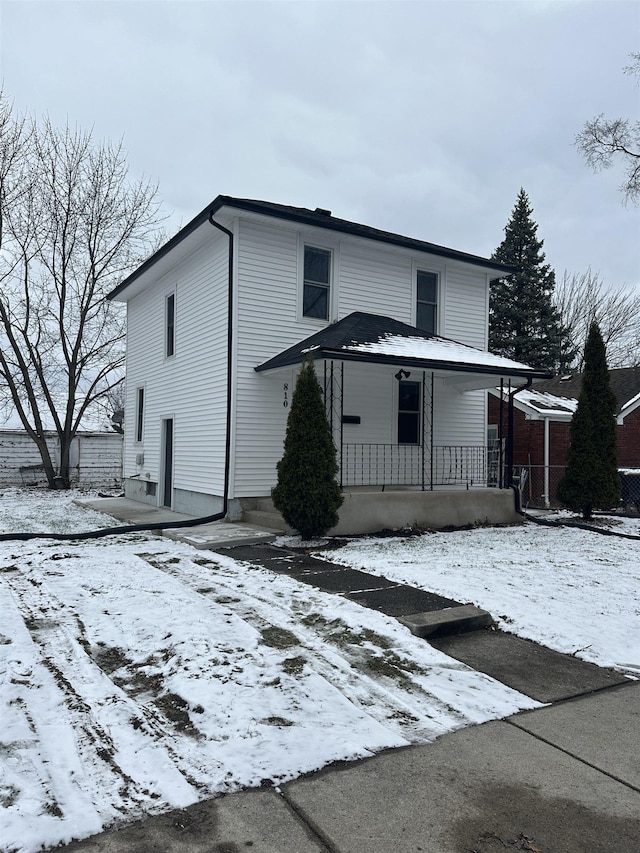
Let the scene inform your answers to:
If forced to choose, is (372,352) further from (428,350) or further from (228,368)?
(228,368)

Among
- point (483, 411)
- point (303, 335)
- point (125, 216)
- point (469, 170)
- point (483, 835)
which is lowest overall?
point (483, 835)

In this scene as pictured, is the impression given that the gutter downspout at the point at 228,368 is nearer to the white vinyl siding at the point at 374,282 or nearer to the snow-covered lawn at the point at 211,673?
the white vinyl siding at the point at 374,282

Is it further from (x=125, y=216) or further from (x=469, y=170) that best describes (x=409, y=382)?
(x=469, y=170)

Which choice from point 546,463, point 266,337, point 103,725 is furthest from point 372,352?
point 546,463

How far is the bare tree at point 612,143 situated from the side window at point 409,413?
12.1 metres

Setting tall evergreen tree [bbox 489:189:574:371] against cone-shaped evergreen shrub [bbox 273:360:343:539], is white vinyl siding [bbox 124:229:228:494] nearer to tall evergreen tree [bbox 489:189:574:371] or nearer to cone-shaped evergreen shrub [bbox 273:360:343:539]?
cone-shaped evergreen shrub [bbox 273:360:343:539]

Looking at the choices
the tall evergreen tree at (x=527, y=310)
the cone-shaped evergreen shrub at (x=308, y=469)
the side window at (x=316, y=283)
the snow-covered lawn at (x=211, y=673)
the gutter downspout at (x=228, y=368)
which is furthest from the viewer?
the tall evergreen tree at (x=527, y=310)

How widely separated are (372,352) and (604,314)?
28314mm

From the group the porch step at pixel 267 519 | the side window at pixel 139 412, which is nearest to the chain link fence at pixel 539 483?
the porch step at pixel 267 519

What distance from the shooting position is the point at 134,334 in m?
17.1

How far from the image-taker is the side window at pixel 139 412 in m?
16.4

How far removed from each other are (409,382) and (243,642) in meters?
8.89

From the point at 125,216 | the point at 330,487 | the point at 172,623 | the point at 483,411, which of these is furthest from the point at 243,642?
the point at 125,216

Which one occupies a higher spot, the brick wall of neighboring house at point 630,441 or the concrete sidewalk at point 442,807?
the brick wall of neighboring house at point 630,441
